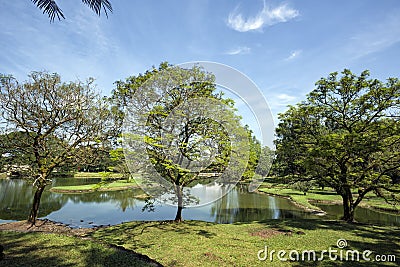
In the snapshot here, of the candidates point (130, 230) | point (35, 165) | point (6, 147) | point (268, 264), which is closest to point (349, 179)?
point (268, 264)

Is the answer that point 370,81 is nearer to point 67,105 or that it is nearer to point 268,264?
point 268,264

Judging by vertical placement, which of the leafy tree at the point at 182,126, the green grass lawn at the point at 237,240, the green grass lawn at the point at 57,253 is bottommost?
the green grass lawn at the point at 237,240

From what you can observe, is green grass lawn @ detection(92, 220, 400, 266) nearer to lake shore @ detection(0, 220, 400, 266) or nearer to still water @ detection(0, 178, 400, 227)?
lake shore @ detection(0, 220, 400, 266)

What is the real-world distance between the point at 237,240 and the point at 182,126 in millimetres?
5937

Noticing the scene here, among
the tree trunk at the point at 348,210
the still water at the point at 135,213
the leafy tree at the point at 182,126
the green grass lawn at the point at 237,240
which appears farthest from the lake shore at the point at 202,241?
the still water at the point at 135,213

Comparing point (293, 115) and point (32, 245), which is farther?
point (293, 115)

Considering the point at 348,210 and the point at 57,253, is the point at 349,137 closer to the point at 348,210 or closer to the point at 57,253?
the point at 348,210

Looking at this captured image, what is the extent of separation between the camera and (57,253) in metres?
6.16

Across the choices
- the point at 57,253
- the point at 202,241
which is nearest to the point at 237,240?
the point at 202,241

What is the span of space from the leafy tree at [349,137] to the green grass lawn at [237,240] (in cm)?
276

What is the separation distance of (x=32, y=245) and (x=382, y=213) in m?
26.0

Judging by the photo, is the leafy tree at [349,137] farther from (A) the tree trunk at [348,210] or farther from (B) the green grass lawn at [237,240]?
(B) the green grass lawn at [237,240]

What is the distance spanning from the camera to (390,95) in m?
12.1

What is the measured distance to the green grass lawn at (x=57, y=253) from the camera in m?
5.53
